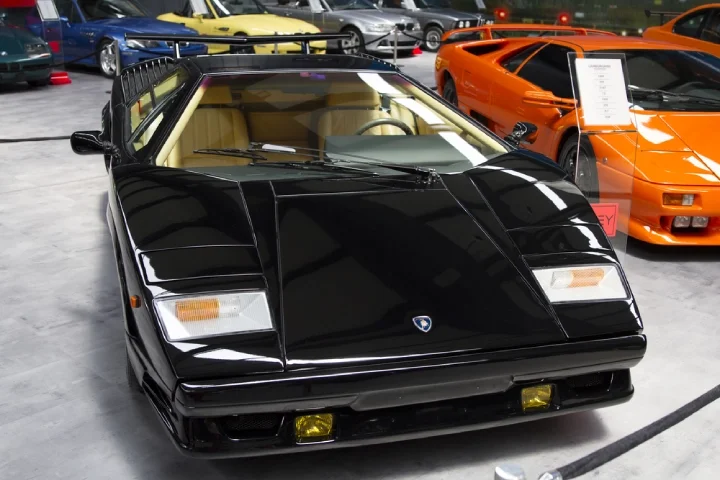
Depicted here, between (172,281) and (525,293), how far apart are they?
1.08 meters

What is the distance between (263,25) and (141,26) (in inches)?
71.4

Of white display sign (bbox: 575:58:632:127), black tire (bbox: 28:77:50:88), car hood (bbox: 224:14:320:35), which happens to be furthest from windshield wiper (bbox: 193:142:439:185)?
car hood (bbox: 224:14:320:35)

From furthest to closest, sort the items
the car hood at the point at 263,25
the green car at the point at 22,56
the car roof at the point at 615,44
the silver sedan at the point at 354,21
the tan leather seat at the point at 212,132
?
the silver sedan at the point at 354,21, the car hood at the point at 263,25, the green car at the point at 22,56, the car roof at the point at 615,44, the tan leather seat at the point at 212,132

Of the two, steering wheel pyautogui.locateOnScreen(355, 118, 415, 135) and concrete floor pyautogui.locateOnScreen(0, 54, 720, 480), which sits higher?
steering wheel pyautogui.locateOnScreen(355, 118, 415, 135)

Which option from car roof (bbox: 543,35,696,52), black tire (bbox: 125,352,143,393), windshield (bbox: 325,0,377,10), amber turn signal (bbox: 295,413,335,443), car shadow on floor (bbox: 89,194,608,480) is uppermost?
car roof (bbox: 543,35,696,52)

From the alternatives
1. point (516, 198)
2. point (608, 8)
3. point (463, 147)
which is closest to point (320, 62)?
point (463, 147)

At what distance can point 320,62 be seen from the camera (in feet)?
12.5

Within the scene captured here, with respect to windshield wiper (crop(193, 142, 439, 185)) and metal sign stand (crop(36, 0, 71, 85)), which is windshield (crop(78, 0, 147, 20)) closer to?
metal sign stand (crop(36, 0, 71, 85))

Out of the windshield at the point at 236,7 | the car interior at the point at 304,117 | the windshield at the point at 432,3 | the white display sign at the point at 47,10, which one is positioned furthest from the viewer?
the windshield at the point at 432,3

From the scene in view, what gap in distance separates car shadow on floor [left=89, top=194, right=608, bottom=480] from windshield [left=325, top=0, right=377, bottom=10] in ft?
44.0

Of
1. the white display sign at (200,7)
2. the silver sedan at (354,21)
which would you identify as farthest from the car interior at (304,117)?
the silver sedan at (354,21)

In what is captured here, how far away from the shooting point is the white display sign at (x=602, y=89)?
4.37 metres

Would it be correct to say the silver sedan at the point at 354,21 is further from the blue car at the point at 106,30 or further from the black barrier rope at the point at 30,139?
the black barrier rope at the point at 30,139

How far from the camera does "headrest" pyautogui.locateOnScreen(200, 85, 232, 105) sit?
11.6ft
